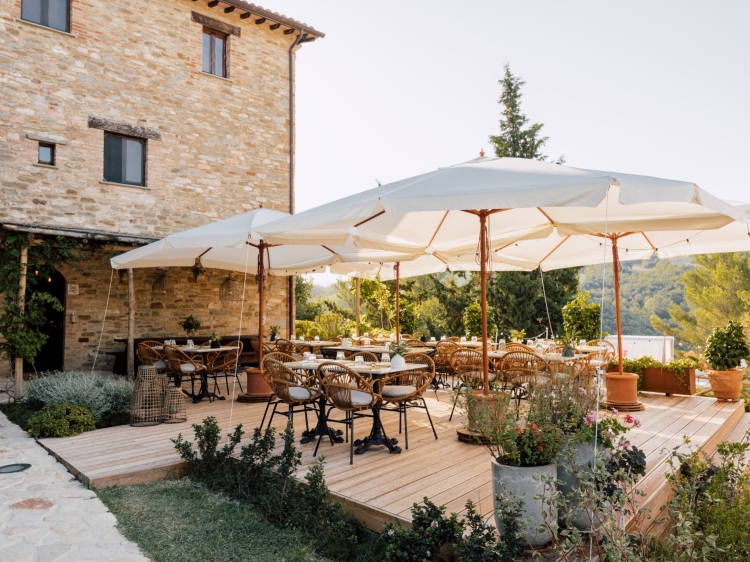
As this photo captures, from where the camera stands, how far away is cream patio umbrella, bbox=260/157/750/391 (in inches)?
119

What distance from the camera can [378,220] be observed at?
558 cm

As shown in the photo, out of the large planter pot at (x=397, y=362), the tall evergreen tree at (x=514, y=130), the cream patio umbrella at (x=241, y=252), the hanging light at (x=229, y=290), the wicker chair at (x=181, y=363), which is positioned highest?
the tall evergreen tree at (x=514, y=130)

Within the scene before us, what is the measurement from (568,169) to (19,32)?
32.9 feet

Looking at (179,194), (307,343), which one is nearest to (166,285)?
(179,194)

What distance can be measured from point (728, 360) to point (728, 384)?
0.32 meters

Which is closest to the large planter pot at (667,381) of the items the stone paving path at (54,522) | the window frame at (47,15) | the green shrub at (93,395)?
the stone paving path at (54,522)

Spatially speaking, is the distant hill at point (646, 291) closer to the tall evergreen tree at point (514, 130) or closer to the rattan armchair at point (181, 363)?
the tall evergreen tree at point (514, 130)

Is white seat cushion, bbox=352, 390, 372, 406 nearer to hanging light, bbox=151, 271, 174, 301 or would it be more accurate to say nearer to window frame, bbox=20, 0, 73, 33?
hanging light, bbox=151, 271, 174, 301

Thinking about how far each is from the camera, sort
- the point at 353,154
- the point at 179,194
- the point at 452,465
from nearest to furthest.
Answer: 1. the point at 452,465
2. the point at 179,194
3. the point at 353,154

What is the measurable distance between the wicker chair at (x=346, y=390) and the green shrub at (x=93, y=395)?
123 inches

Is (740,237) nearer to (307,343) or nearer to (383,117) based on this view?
(307,343)

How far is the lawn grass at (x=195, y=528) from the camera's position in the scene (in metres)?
3.32

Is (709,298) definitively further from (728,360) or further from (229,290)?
(229,290)

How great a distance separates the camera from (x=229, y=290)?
1205 centimetres
